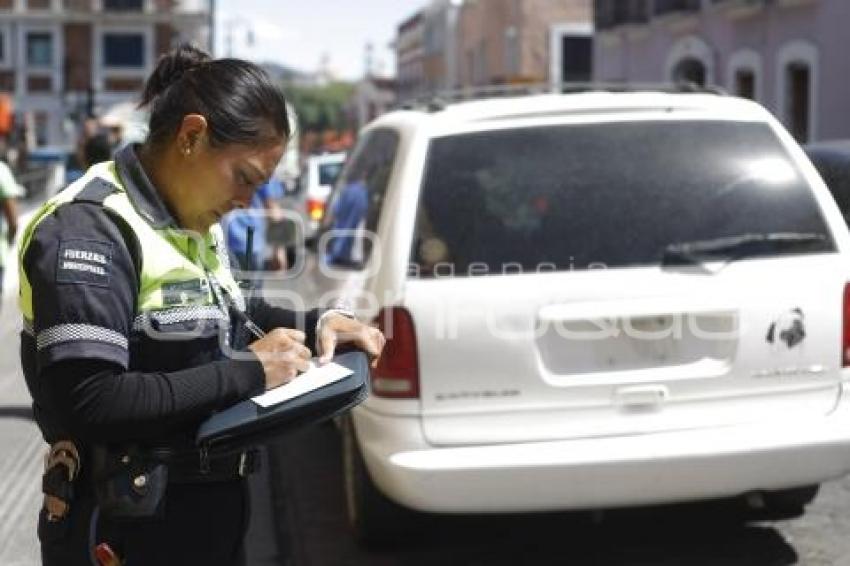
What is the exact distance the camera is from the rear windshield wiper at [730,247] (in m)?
4.55

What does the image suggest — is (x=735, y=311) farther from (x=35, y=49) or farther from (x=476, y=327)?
(x=35, y=49)

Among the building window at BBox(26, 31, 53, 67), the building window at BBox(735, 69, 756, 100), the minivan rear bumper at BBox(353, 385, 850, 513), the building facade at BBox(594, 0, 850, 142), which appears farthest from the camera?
the building window at BBox(26, 31, 53, 67)

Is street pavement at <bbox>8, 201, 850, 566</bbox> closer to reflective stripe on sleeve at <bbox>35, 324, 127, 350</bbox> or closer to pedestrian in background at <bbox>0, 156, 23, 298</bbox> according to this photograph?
pedestrian in background at <bbox>0, 156, 23, 298</bbox>

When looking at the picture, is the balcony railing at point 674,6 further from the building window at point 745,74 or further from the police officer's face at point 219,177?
the police officer's face at point 219,177

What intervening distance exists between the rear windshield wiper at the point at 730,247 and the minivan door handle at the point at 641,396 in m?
0.41

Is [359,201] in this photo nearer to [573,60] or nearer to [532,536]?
[532,536]

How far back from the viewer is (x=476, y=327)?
4.41 m

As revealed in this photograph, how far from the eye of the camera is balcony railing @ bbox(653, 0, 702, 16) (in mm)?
26297

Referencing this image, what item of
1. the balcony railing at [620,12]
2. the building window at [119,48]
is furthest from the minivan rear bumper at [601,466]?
the building window at [119,48]

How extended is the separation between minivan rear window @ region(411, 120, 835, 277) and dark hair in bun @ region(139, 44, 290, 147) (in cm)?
220

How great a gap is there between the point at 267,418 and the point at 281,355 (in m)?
0.11

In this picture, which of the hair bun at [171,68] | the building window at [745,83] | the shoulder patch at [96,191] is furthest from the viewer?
the building window at [745,83]

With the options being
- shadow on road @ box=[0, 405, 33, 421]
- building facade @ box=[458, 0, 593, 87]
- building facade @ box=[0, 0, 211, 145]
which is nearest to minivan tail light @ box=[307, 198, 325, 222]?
shadow on road @ box=[0, 405, 33, 421]

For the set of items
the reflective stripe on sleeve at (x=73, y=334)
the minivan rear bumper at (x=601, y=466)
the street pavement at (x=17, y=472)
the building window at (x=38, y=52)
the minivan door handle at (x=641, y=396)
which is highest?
the building window at (x=38, y=52)
